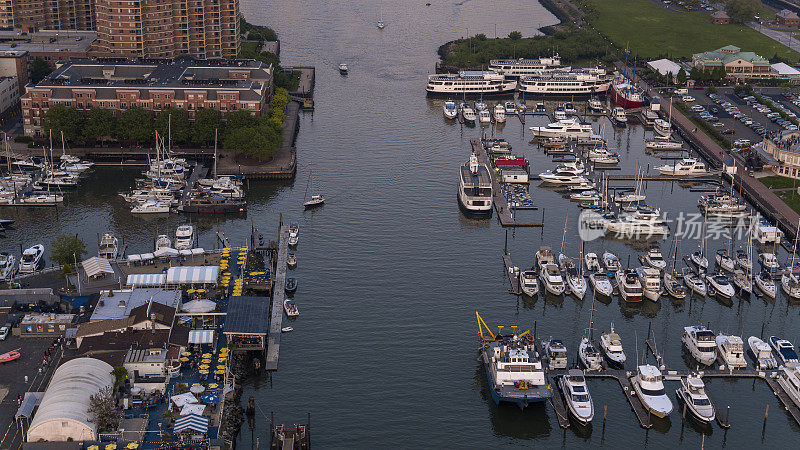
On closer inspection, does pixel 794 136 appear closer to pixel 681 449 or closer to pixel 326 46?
pixel 681 449

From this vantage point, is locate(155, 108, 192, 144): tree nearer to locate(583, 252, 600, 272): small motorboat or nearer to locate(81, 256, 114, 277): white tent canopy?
locate(81, 256, 114, 277): white tent canopy

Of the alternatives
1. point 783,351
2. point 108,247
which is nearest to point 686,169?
point 783,351

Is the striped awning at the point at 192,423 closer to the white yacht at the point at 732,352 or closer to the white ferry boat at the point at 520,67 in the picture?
the white yacht at the point at 732,352

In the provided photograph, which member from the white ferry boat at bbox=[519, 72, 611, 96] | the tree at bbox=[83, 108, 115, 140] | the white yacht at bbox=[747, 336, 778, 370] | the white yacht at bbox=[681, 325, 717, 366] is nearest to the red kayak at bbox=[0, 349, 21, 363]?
the white yacht at bbox=[681, 325, 717, 366]

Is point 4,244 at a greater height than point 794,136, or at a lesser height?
lesser

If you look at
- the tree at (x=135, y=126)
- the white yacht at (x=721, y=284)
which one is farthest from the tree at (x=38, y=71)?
the white yacht at (x=721, y=284)

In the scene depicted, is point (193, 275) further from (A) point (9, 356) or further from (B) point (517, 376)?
(B) point (517, 376)

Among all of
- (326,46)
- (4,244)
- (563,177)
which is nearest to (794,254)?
(563,177)
